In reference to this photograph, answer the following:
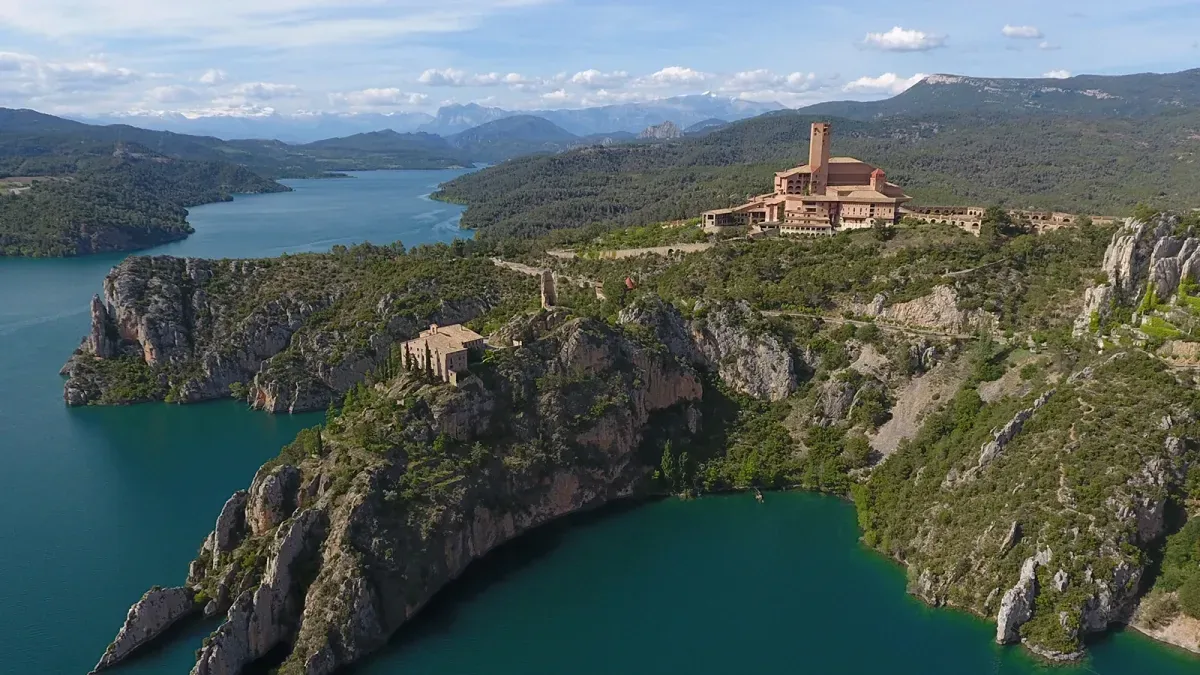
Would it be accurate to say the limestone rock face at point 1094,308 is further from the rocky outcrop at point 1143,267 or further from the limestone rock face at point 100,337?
the limestone rock face at point 100,337

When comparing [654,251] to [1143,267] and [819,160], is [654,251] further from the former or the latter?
[1143,267]

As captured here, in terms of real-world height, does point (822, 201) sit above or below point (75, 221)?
above

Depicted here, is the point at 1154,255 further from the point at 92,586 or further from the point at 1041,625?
the point at 92,586

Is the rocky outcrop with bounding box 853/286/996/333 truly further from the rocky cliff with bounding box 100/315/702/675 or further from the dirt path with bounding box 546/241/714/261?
the dirt path with bounding box 546/241/714/261

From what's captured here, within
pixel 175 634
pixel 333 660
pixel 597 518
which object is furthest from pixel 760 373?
pixel 175 634

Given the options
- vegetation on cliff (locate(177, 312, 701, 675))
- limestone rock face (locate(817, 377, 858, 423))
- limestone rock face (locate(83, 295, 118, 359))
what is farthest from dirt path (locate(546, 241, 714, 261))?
limestone rock face (locate(83, 295, 118, 359))

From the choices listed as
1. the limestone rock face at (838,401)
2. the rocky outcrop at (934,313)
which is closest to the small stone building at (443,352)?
the limestone rock face at (838,401)

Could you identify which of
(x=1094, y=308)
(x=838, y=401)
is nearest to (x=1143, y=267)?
(x=1094, y=308)
